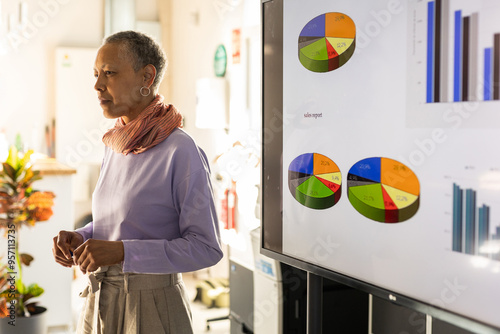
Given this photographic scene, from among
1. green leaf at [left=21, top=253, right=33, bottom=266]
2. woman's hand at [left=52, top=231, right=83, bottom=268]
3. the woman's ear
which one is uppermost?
the woman's ear

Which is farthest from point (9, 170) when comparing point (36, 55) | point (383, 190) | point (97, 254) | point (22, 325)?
point (36, 55)

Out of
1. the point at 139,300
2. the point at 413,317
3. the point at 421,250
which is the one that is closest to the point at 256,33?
the point at 413,317

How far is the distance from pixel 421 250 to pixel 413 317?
98 cm

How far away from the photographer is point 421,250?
1053mm

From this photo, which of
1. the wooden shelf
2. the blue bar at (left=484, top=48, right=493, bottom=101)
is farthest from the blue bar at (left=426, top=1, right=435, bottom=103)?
the wooden shelf

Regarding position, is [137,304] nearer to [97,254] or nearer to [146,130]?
[97,254]

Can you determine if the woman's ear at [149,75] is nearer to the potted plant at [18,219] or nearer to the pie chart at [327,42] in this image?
the pie chart at [327,42]

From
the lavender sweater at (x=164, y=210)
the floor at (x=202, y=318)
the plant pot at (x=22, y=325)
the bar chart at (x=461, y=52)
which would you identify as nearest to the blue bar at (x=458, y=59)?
the bar chart at (x=461, y=52)

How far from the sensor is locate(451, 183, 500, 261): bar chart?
3.00 feet

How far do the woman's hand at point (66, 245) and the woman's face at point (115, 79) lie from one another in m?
0.34

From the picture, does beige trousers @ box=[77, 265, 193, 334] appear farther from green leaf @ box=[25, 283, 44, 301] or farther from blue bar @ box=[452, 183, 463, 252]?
green leaf @ box=[25, 283, 44, 301]

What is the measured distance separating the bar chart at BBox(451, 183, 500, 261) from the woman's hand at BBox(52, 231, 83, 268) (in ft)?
3.20

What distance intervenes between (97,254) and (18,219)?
189cm

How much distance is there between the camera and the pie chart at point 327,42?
4.00ft
